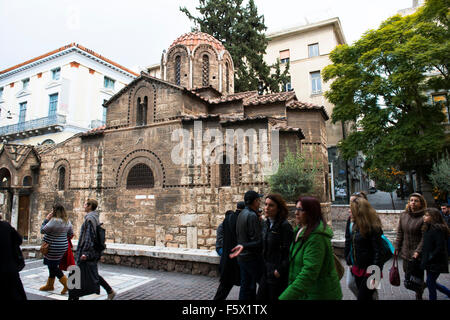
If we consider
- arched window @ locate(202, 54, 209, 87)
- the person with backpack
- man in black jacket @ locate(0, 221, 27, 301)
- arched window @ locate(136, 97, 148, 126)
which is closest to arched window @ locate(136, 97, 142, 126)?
arched window @ locate(136, 97, 148, 126)

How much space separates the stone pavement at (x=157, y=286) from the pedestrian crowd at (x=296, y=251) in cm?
64

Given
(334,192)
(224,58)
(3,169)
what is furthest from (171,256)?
(334,192)

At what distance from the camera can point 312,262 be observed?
2447mm

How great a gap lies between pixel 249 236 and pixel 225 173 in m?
6.11

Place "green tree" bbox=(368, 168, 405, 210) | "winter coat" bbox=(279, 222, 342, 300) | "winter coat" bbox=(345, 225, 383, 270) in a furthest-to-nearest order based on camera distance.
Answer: "green tree" bbox=(368, 168, 405, 210)
"winter coat" bbox=(345, 225, 383, 270)
"winter coat" bbox=(279, 222, 342, 300)

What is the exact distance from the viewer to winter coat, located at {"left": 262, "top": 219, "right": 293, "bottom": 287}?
3.11 meters

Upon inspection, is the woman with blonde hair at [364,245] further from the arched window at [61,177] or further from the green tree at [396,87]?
the arched window at [61,177]

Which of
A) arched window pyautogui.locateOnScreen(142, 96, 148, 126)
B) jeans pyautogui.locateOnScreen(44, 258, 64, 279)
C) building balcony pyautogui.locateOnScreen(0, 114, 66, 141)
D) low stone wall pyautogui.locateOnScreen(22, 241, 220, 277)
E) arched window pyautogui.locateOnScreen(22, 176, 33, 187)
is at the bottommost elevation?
low stone wall pyautogui.locateOnScreen(22, 241, 220, 277)

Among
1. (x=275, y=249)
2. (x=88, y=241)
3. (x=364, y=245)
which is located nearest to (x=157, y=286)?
(x=88, y=241)

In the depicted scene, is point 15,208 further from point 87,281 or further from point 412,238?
point 412,238

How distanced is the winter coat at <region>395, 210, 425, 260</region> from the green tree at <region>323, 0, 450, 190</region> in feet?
37.0

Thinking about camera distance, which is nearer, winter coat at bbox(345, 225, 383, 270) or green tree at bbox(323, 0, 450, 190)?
winter coat at bbox(345, 225, 383, 270)

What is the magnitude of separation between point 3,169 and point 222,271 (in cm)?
1481

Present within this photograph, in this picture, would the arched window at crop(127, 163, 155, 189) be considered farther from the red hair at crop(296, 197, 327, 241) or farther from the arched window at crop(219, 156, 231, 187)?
the red hair at crop(296, 197, 327, 241)
